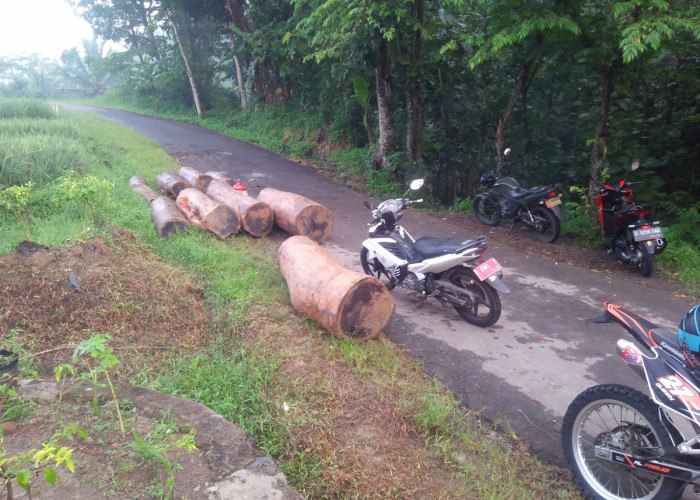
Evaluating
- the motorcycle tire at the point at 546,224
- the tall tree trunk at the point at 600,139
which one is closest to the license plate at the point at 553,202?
the motorcycle tire at the point at 546,224

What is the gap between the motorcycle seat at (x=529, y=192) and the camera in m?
7.50

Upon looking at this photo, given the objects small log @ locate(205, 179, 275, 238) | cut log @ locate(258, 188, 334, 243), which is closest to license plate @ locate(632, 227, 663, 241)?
cut log @ locate(258, 188, 334, 243)

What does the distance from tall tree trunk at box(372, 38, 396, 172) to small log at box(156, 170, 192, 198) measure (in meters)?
4.48

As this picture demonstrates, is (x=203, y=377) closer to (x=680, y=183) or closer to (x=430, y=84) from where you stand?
(x=680, y=183)

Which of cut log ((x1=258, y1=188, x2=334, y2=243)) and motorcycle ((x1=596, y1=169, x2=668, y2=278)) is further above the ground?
motorcycle ((x1=596, y1=169, x2=668, y2=278))

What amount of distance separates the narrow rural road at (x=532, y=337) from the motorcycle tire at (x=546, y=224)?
67 cm

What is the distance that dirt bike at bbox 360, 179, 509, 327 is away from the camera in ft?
15.1

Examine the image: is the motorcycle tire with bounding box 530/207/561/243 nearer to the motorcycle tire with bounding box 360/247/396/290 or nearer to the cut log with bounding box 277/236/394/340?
the motorcycle tire with bounding box 360/247/396/290

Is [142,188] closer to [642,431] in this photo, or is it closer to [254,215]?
[254,215]

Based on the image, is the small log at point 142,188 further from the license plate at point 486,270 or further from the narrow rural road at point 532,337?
the license plate at point 486,270

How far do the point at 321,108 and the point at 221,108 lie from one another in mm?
8230

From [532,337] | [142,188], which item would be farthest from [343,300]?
[142,188]

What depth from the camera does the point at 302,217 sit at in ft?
23.6

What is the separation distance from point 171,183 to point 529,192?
6542 mm
